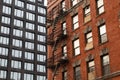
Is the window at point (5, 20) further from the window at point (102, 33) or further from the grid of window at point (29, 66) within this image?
the window at point (102, 33)

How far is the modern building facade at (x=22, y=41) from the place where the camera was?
97.6 m

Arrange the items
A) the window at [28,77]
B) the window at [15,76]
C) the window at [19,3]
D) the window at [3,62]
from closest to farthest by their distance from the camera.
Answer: the window at [3,62] < the window at [15,76] < the window at [28,77] < the window at [19,3]

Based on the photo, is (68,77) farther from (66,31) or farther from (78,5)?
(78,5)

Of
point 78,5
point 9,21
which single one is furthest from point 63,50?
point 9,21

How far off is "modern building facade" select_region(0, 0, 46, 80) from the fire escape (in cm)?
5554

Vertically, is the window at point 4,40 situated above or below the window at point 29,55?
above

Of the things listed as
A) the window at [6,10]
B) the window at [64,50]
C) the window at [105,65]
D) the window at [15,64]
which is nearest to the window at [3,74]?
the window at [15,64]

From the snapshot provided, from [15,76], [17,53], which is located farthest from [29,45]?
[15,76]

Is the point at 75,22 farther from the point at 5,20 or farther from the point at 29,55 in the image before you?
the point at 5,20

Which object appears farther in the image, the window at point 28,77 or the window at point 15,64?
the window at point 28,77

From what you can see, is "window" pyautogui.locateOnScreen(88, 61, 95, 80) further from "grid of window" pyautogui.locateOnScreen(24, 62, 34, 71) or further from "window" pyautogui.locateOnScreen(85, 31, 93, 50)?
"grid of window" pyautogui.locateOnScreen(24, 62, 34, 71)

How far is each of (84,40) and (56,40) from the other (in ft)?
19.7

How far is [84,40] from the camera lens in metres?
35.6

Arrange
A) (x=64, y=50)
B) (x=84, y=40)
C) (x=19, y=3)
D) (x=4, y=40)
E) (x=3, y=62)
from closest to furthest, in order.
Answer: (x=84, y=40) → (x=64, y=50) → (x=3, y=62) → (x=4, y=40) → (x=19, y=3)
